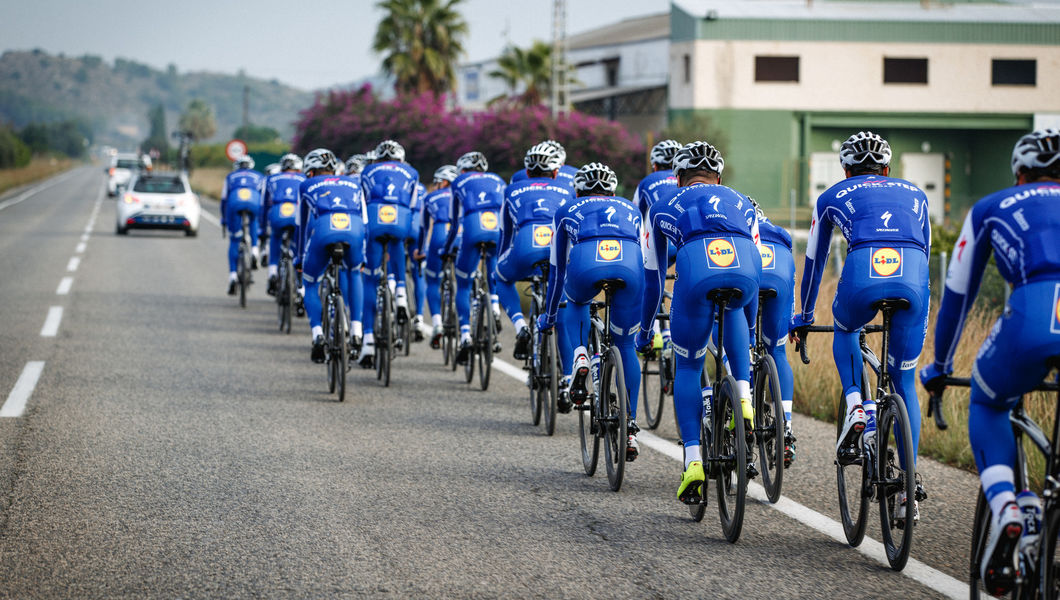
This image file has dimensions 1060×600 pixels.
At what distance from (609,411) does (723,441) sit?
1177 millimetres

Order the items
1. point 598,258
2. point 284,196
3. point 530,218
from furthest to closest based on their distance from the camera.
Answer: point 284,196
point 530,218
point 598,258

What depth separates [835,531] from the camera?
19.7 ft

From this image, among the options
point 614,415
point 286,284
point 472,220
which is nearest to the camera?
point 614,415

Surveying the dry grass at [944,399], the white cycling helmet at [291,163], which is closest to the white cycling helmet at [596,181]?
the dry grass at [944,399]

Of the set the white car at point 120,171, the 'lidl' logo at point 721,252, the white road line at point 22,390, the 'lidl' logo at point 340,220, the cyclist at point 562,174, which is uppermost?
the white car at point 120,171

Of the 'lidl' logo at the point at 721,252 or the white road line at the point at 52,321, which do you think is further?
the white road line at the point at 52,321

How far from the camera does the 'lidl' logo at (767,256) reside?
7109 mm

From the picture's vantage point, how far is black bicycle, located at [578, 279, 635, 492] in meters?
6.72

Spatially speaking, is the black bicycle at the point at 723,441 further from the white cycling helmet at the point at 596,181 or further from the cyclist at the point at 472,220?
the cyclist at the point at 472,220

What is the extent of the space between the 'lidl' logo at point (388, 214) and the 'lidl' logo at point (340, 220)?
1.13 metres

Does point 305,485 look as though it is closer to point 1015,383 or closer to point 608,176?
point 608,176

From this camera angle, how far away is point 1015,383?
13.3 feet

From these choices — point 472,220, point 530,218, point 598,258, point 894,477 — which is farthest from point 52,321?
point 894,477

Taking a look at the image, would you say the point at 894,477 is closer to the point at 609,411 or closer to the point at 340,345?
the point at 609,411
